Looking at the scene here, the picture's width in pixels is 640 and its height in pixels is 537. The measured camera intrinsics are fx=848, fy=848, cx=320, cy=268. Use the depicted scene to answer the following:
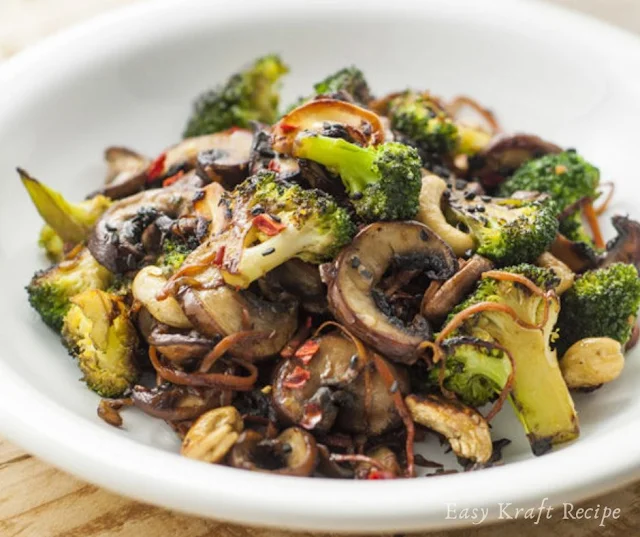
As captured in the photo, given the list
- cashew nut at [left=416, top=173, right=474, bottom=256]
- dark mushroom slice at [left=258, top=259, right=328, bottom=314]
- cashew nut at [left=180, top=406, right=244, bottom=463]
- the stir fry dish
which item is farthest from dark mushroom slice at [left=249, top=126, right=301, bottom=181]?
cashew nut at [left=180, top=406, right=244, bottom=463]

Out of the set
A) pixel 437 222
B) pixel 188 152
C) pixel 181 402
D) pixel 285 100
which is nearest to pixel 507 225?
pixel 437 222

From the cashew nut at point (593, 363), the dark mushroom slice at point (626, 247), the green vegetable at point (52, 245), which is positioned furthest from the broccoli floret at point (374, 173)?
the green vegetable at point (52, 245)

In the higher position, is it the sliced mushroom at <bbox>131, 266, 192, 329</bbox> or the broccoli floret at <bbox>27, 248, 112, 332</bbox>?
the sliced mushroom at <bbox>131, 266, 192, 329</bbox>

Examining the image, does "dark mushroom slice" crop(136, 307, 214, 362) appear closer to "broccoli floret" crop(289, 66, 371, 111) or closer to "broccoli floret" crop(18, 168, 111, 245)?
"broccoli floret" crop(18, 168, 111, 245)

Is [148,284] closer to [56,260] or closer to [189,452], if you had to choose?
[189,452]

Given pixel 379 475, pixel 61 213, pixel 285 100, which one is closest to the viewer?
pixel 379 475

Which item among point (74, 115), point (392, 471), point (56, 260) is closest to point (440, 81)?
point (74, 115)

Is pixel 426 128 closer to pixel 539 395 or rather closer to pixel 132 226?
pixel 132 226
